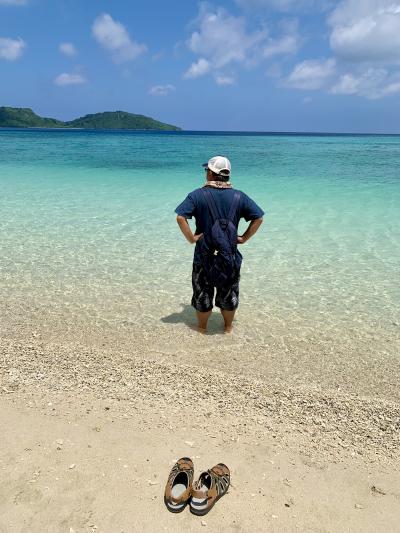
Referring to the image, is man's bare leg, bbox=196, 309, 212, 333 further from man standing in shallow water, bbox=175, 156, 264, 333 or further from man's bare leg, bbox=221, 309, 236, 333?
man standing in shallow water, bbox=175, 156, 264, 333

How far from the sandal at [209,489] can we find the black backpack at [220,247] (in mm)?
2315

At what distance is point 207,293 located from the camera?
17.0 ft

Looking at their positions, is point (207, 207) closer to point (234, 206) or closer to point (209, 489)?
point (234, 206)

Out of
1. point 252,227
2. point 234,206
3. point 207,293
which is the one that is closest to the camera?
point 234,206

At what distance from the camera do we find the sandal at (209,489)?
107 inches

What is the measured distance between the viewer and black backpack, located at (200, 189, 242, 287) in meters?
4.71

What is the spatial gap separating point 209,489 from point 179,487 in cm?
20

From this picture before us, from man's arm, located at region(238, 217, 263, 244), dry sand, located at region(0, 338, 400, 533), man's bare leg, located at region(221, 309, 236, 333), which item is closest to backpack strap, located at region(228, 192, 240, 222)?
man's arm, located at region(238, 217, 263, 244)

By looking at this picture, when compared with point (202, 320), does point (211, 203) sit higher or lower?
higher

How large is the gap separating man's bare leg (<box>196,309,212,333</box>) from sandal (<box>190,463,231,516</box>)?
2.44m

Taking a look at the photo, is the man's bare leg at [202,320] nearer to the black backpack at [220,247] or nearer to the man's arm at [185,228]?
the black backpack at [220,247]

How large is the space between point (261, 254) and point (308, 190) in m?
9.12

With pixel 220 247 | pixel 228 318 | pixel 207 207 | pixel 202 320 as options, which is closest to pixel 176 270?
pixel 202 320

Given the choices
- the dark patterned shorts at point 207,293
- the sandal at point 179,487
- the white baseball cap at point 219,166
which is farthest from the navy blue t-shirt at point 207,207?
the sandal at point 179,487
